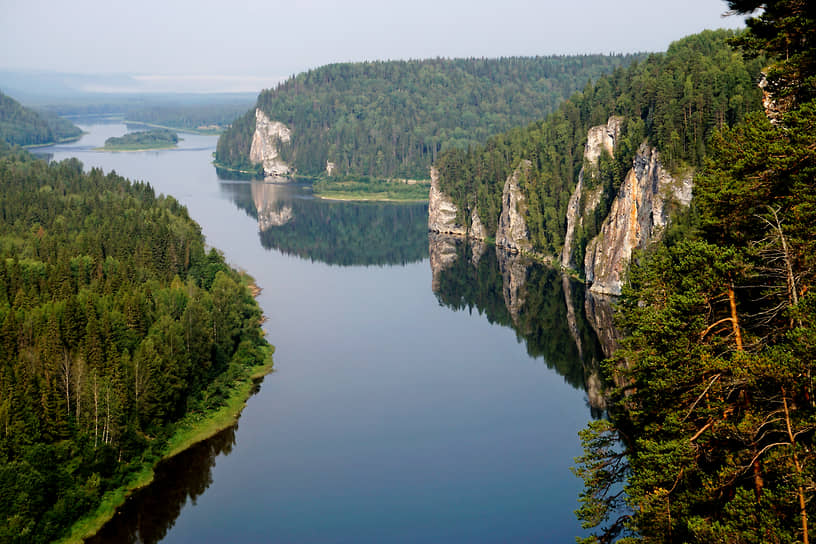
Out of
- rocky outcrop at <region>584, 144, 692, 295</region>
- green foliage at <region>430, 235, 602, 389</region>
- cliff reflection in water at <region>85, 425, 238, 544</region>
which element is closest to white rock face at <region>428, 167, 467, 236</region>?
green foliage at <region>430, 235, 602, 389</region>

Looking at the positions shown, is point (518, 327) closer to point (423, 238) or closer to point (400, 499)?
point (400, 499)

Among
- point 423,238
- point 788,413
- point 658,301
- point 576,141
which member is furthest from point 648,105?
point 788,413

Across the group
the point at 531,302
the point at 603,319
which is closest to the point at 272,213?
the point at 531,302

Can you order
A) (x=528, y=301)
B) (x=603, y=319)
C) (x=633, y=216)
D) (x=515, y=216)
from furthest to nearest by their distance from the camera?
(x=515, y=216), (x=528, y=301), (x=633, y=216), (x=603, y=319)

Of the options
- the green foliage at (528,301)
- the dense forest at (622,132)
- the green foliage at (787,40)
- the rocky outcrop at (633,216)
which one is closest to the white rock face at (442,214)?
the dense forest at (622,132)

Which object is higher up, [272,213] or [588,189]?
Result: [588,189]

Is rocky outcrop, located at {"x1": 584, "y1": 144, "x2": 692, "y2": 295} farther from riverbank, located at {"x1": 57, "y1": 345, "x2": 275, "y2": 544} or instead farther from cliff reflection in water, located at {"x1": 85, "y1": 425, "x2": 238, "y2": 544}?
cliff reflection in water, located at {"x1": 85, "y1": 425, "x2": 238, "y2": 544}

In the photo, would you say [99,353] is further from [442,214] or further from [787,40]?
[442,214]
